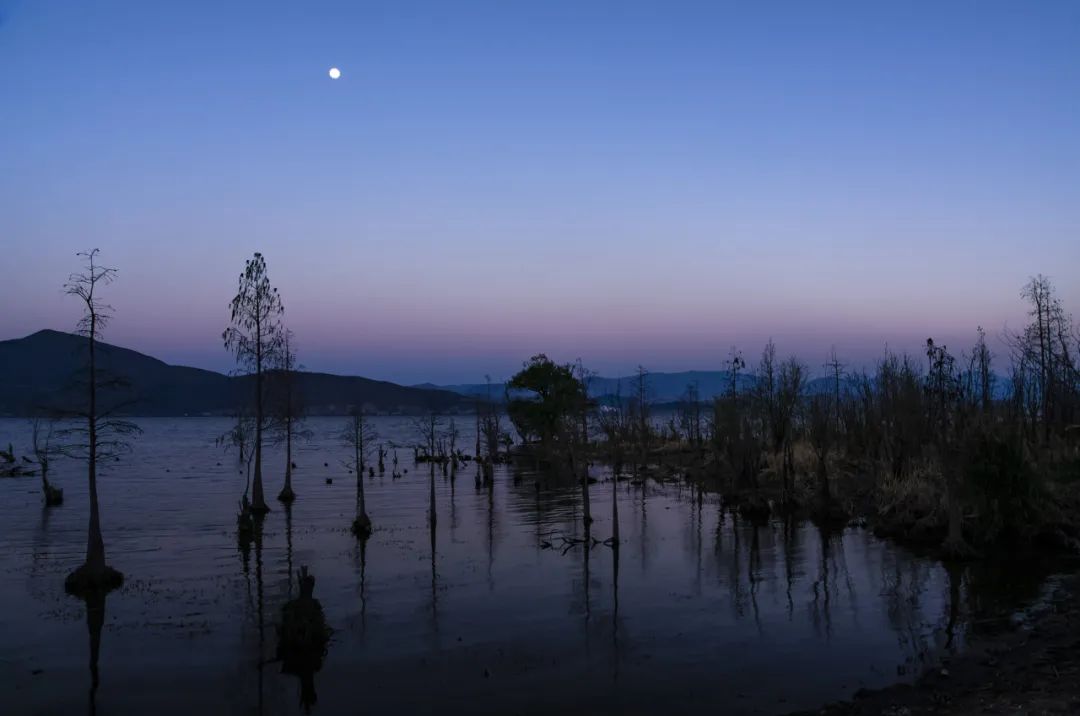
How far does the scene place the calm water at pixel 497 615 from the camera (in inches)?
693

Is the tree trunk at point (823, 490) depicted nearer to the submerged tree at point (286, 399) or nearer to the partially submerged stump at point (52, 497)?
the submerged tree at point (286, 399)

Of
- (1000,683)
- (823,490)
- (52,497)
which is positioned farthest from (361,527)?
(1000,683)

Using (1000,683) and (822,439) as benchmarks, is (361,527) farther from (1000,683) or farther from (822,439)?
(1000,683)

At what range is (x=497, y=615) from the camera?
24.4 metres

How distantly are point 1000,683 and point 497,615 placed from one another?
13.8 m

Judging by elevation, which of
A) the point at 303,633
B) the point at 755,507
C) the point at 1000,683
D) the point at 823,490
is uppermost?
the point at 823,490

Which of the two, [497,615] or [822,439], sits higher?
[822,439]

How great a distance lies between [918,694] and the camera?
1519 cm

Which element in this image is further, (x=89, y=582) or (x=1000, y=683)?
(x=89, y=582)

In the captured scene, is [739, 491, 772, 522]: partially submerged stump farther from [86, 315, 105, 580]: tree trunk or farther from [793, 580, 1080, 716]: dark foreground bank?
[86, 315, 105, 580]: tree trunk

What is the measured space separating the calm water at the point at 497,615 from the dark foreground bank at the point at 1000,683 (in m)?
1.22

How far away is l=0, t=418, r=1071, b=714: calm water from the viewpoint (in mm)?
17609

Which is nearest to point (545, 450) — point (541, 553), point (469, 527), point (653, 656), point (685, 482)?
point (685, 482)

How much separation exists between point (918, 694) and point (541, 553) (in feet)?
69.1
